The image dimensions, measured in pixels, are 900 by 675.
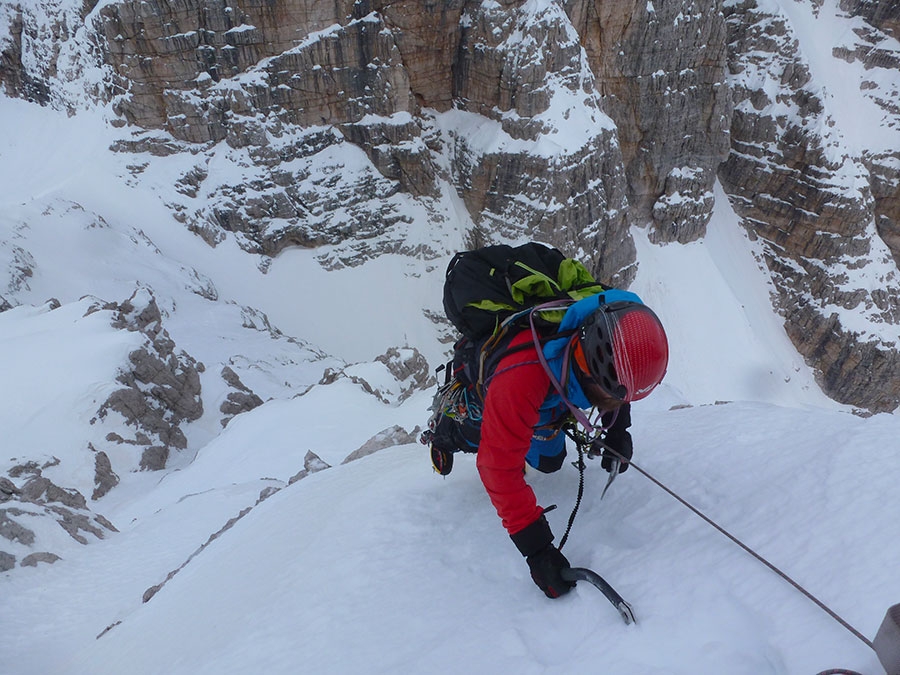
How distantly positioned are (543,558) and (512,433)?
692mm

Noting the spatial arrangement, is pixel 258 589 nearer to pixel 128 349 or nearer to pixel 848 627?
pixel 848 627

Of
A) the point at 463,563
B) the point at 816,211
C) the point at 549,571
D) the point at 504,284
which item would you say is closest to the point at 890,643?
the point at 549,571

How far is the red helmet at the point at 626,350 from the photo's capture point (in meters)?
2.21

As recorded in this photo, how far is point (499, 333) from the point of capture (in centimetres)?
291

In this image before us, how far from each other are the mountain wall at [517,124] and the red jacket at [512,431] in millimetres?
31247

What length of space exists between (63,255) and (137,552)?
2062 cm

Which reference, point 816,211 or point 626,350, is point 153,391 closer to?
point 626,350

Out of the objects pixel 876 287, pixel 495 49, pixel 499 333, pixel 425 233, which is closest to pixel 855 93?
pixel 876 287

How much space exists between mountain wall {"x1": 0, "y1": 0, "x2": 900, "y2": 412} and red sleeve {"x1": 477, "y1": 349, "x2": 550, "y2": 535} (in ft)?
103

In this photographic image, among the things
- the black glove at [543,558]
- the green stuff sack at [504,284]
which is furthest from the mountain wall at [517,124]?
the black glove at [543,558]

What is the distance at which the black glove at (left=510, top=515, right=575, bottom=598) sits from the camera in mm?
2559

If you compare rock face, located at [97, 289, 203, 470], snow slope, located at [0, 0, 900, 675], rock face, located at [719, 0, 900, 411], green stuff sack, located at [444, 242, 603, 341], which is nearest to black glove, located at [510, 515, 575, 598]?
snow slope, located at [0, 0, 900, 675]

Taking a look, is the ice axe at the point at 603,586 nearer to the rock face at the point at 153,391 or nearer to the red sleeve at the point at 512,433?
the red sleeve at the point at 512,433

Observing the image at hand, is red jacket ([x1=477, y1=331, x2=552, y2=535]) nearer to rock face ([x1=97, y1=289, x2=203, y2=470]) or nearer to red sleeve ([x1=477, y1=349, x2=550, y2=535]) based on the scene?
red sleeve ([x1=477, y1=349, x2=550, y2=535])
